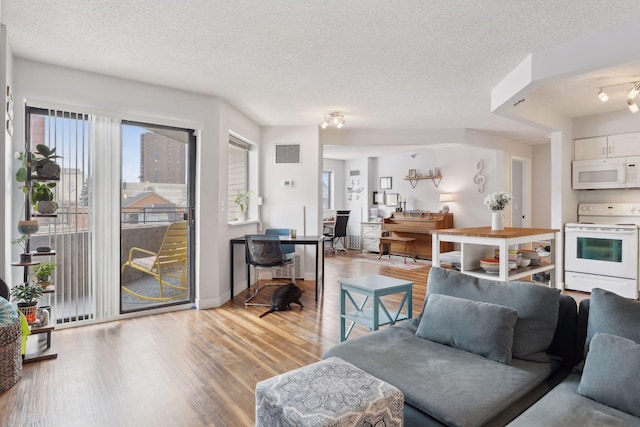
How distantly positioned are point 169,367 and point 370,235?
262 inches

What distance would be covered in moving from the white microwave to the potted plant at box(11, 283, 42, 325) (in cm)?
635

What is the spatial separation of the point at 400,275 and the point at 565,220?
2.49 metres

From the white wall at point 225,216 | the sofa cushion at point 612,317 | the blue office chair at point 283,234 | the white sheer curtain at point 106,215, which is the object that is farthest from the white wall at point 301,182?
the sofa cushion at point 612,317

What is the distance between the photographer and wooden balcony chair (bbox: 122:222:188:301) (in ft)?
12.8

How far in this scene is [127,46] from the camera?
289cm

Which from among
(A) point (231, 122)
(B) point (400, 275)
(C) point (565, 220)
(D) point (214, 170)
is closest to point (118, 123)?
(D) point (214, 170)

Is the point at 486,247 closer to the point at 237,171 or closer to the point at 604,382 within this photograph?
the point at 604,382

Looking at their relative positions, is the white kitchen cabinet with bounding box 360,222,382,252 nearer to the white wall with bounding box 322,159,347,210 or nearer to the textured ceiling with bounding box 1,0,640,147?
the white wall with bounding box 322,159,347,210

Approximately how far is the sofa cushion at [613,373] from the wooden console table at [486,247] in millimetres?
1511

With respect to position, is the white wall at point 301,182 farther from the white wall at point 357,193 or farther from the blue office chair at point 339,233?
the white wall at point 357,193

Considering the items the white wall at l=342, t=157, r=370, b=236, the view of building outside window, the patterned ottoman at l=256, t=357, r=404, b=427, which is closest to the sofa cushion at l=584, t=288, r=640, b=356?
the patterned ottoman at l=256, t=357, r=404, b=427

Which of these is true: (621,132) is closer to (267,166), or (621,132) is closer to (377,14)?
(377,14)

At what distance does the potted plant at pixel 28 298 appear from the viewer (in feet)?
9.00

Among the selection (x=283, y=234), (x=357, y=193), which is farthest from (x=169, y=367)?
(x=357, y=193)
